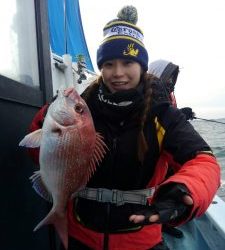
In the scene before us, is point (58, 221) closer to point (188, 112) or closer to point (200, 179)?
point (200, 179)

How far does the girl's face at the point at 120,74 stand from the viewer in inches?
101

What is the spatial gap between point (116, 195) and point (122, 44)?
1021 mm

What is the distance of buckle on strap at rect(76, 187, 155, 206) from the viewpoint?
2.45 metres

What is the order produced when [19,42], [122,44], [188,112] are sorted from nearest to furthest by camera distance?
[122,44], [19,42], [188,112]

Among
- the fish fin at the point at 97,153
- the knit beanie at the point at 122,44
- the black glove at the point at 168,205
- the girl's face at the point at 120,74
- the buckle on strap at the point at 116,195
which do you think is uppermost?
the knit beanie at the point at 122,44

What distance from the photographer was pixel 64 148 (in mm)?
2100

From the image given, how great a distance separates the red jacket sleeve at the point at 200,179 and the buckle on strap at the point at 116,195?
18.3 inches

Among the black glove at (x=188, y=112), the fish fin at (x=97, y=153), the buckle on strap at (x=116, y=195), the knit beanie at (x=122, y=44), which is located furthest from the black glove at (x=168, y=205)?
the black glove at (x=188, y=112)

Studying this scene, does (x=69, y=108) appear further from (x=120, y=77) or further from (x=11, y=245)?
(x=11, y=245)

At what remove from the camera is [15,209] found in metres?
2.83

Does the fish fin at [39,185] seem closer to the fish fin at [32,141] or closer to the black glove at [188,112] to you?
the fish fin at [32,141]

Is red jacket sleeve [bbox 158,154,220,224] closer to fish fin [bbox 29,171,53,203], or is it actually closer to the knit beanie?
fish fin [bbox 29,171,53,203]

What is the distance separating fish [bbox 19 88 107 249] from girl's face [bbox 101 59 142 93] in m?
0.47

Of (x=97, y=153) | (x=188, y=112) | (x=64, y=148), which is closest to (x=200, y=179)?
(x=97, y=153)
